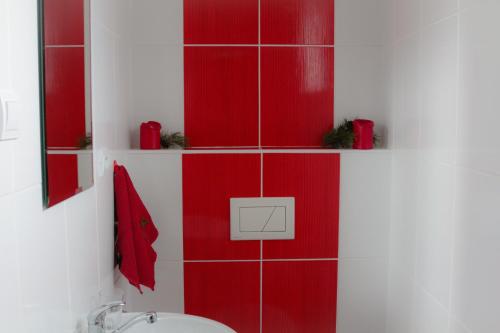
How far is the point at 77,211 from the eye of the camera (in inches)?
69.3

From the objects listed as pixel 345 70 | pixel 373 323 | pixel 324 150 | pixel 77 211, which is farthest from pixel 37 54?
pixel 373 323

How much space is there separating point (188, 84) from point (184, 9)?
0.35 metres

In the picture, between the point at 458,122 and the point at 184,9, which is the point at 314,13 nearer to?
the point at 184,9

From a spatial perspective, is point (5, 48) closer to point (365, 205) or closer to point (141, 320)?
point (141, 320)

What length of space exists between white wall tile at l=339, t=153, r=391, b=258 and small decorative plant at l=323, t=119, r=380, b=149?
0.27ft

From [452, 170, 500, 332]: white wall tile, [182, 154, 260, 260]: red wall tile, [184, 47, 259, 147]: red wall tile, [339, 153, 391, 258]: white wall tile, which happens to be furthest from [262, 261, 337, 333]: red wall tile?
[452, 170, 500, 332]: white wall tile

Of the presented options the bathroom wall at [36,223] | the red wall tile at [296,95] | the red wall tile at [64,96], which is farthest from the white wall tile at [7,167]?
the red wall tile at [296,95]

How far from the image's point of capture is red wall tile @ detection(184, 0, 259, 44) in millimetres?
2717

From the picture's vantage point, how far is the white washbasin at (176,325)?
6.30 feet

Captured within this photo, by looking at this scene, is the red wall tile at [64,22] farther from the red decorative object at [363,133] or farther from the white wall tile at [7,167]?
the red decorative object at [363,133]

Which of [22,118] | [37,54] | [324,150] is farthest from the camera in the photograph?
[324,150]

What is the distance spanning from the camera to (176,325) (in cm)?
196

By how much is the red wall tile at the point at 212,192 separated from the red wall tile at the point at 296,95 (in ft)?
0.82

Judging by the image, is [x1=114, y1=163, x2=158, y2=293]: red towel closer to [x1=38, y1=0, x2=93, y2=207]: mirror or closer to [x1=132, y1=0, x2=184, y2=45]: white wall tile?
[x1=38, y1=0, x2=93, y2=207]: mirror
